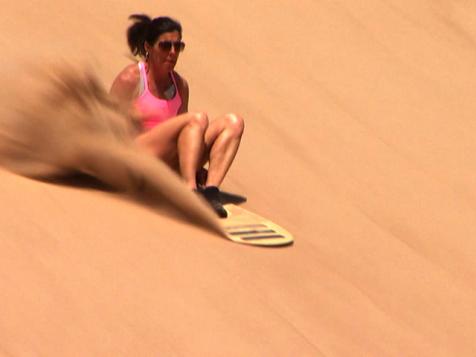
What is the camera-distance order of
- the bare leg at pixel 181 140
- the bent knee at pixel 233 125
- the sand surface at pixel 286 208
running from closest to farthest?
the sand surface at pixel 286 208 < the bare leg at pixel 181 140 < the bent knee at pixel 233 125

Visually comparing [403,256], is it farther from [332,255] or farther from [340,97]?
[340,97]

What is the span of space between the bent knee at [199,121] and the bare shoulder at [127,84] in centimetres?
38

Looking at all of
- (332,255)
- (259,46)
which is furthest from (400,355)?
(259,46)

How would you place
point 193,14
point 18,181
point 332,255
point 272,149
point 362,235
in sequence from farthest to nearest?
1. point 193,14
2. point 272,149
3. point 362,235
4. point 332,255
5. point 18,181

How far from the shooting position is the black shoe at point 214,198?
19.7 feet

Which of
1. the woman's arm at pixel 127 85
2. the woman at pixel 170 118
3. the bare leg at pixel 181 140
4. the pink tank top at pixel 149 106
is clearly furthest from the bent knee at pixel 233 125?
the woman's arm at pixel 127 85

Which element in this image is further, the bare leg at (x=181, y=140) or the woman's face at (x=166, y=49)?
the woman's face at (x=166, y=49)

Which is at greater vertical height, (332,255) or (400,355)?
(332,255)

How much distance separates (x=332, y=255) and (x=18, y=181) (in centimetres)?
147

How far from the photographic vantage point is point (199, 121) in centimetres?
→ 614

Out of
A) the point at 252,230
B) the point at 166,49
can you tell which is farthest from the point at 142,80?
the point at 252,230

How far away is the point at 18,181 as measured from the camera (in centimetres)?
575

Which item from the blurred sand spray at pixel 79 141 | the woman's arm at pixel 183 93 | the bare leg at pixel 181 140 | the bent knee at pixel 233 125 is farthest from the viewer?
the woman's arm at pixel 183 93

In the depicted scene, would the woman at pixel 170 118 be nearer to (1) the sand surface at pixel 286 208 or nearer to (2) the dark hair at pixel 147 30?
(2) the dark hair at pixel 147 30
